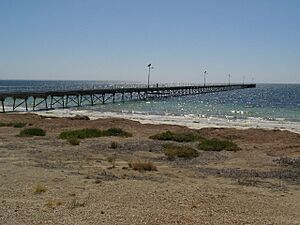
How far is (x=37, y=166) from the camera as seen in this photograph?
15.2 m

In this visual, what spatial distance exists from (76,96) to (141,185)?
49.0m

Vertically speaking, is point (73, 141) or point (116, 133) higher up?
point (73, 141)

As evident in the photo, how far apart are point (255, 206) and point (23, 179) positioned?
267 inches

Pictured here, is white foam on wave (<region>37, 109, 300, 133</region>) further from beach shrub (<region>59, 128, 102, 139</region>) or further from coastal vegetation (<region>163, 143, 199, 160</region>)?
coastal vegetation (<region>163, 143, 199, 160</region>)

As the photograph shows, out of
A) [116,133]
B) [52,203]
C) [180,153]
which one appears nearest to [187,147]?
[180,153]

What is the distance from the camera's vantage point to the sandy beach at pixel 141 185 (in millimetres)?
9648

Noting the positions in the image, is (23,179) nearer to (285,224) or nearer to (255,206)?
(255,206)

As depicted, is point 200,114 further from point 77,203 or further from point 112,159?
point 77,203

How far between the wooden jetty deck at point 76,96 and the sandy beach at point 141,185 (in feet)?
94.4

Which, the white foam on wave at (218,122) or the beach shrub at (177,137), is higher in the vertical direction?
the beach shrub at (177,137)

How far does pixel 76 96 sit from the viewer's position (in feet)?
198

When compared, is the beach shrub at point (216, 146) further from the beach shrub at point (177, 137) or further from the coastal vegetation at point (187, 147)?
the beach shrub at point (177, 137)

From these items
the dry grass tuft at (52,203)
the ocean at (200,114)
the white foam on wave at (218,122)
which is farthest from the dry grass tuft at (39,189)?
the ocean at (200,114)

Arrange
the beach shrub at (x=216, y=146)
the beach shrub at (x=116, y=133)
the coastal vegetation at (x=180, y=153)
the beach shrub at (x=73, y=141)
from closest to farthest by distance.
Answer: the coastal vegetation at (x=180, y=153), the beach shrub at (x=216, y=146), the beach shrub at (x=73, y=141), the beach shrub at (x=116, y=133)
